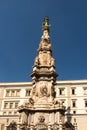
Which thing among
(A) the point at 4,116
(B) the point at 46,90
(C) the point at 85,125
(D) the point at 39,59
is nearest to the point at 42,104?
(B) the point at 46,90

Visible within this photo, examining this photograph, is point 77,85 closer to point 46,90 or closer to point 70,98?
point 70,98

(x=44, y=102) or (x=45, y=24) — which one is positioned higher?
(x=45, y=24)

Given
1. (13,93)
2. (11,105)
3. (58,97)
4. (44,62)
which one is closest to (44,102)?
(44,62)

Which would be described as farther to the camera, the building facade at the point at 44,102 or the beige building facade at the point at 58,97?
the beige building facade at the point at 58,97

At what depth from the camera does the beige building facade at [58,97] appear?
6141 centimetres

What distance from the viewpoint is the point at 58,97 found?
64.4 m

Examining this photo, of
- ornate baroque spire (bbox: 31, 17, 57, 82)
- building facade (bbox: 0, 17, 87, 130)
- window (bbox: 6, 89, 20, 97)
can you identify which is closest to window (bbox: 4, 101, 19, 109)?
window (bbox: 6, 89, 20, 97)

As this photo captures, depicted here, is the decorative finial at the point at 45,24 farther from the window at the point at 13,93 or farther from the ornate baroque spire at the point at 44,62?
A: the window at the point at 13,93

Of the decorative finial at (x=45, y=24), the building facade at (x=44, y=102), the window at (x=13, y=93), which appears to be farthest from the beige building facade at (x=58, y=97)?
the decorative finial at (x=45, y=24)

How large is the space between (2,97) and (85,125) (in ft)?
68.4

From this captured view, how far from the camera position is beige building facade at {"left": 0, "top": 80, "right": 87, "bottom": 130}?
2418 inches

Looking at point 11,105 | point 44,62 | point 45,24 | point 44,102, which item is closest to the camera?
point 44,102

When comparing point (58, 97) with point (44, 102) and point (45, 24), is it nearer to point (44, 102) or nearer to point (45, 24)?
point (45, 24)

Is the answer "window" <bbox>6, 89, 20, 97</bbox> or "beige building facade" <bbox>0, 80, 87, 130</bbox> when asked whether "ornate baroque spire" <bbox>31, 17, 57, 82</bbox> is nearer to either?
"beige building facade" <bbox>0, 80, 87, 130</bbox>
